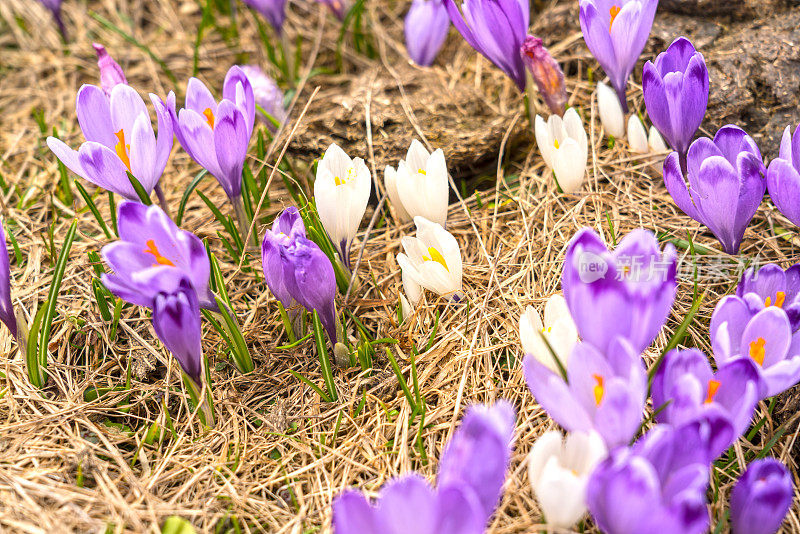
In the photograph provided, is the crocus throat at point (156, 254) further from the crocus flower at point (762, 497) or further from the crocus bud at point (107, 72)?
the crocus flower at point (762, 497)

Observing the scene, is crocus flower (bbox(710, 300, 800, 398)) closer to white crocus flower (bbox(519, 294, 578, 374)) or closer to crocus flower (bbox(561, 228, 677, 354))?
crocus flower (bbox(561, 228, 677, 354))

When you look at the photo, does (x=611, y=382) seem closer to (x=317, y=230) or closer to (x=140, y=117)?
(x=317, y=230)

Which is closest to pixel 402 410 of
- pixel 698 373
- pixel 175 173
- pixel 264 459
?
pixel 264 459

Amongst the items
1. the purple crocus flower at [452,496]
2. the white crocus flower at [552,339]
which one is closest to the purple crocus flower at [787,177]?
the white crocus flower at [552,339]

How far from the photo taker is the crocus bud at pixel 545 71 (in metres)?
2.22

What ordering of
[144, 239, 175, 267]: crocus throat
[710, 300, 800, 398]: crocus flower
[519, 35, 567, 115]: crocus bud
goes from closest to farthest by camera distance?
1. [710, 300, 800, 398]: crocus flower
2. [144, 239, 175, 267]: crocus throat
3. [519, 35, 567, 115]: crocus bud

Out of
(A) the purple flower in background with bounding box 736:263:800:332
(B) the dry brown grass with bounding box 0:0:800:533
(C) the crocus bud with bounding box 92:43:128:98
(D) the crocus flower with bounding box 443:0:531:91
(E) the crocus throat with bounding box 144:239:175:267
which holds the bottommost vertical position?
(B) the dry brown grass with bounding box 0:0:800:533

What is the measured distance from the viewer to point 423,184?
1.92 meters

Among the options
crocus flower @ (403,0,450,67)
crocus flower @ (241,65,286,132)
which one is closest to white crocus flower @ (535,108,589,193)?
crocus flower @ (403,0,450,67)

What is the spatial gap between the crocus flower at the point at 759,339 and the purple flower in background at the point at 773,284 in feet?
0.26

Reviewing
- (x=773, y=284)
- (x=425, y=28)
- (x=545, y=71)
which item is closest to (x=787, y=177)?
(x=773, y=284)

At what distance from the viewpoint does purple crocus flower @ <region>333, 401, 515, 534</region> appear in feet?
3.72

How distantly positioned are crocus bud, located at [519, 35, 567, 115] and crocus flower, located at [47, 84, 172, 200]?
114 centimetres

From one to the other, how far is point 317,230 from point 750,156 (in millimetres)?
1092
